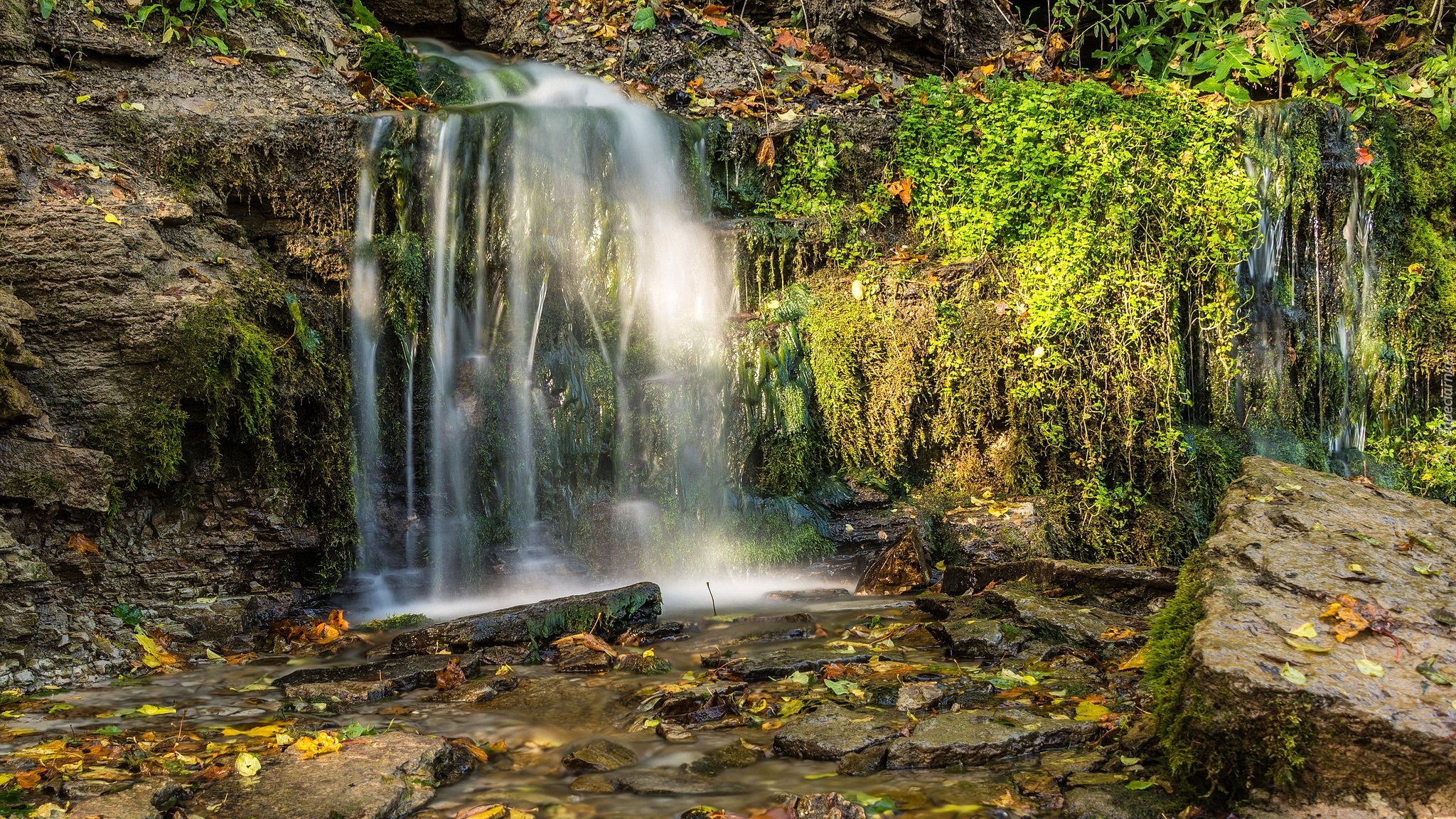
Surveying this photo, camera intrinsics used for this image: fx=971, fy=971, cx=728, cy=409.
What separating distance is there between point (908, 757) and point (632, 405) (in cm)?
457

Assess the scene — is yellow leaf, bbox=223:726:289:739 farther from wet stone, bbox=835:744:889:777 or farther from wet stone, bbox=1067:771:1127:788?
wet stone, bbox=1067:771:1127:788

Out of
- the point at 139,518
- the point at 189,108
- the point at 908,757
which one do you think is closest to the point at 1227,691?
the point at 908,757

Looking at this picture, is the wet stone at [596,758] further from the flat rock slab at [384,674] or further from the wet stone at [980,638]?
the wet stone at [980,638]

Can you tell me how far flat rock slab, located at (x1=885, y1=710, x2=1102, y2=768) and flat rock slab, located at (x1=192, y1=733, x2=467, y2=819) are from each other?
1459 mm

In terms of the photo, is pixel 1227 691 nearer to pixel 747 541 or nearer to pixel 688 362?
pixel 747 541

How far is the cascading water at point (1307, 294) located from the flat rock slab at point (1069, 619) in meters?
3.98

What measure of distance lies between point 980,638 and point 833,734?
136 cm

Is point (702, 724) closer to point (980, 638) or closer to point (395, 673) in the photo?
point (980, 638)

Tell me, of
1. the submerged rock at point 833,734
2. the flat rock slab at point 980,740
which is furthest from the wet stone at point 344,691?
the flat rock slab at point 980,740

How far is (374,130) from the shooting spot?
279 inches

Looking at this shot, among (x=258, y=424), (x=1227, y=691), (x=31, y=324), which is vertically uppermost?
(x=31, y=324)

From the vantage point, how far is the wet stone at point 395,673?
431 cm

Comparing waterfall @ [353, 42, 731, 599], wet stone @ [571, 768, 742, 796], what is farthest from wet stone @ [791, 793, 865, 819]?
waterfall @ [353, 42, 731, 599]

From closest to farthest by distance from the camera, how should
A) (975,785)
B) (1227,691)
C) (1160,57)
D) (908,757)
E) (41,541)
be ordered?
(1227,691) < (975,785) < (908,757) < (41,541) < (1160,57)
